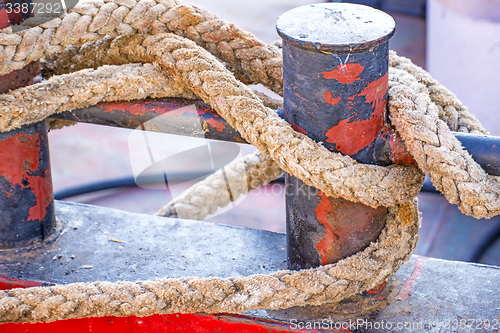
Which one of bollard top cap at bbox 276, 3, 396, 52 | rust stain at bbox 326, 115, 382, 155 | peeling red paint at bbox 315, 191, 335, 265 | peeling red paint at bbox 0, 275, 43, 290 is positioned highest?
bollard top cap at bbox 276, 3, 396, 52

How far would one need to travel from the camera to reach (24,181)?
1.17 m

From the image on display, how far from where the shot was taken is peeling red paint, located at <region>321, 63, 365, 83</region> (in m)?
0.88

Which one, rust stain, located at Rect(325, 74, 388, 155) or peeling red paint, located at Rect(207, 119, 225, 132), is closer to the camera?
rust stain, located at Rect(325, 74, 388, 155)

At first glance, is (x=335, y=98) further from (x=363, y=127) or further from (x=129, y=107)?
(x=129, y=107)

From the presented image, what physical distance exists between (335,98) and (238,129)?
177 millimetres

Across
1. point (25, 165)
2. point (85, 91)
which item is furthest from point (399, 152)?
point (25, 165)

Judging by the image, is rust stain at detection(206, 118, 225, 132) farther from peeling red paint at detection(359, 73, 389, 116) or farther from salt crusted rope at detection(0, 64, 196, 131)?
peeling red paint at detection(359, 73, 389, 116)

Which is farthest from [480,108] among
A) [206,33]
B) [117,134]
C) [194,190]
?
[206,33]

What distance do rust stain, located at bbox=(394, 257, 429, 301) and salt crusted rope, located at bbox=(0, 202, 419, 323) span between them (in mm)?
104

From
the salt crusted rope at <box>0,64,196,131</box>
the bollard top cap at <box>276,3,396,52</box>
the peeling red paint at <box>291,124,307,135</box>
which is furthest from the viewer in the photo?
the salt crusted rope at <box>0,64,196,131</box>

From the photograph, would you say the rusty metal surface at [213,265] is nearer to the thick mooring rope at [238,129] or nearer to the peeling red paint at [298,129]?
the thick mooring rope at [238,129]

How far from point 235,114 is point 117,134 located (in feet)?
7.28

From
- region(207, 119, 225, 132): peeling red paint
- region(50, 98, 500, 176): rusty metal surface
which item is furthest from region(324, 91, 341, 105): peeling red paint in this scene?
region(207, 119, 225, 132): peeling red paint

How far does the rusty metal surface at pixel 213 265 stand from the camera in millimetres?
1072
